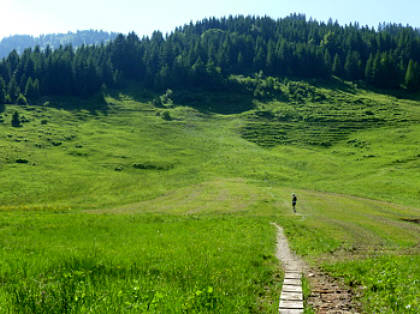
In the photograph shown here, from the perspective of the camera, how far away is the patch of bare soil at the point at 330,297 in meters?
9.29

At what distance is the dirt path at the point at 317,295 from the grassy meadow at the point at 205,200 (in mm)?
474

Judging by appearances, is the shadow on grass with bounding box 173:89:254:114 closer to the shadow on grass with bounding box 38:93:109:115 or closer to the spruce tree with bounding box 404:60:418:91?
the shadow on grass with bounding box 38:93:109:115

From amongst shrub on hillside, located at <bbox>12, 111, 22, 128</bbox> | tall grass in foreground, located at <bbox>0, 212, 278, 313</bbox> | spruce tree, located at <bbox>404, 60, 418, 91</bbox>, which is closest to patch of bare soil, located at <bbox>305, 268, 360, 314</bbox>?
tall grass in foreground, located at <bbox>0, 212, 278, 313</bbox>

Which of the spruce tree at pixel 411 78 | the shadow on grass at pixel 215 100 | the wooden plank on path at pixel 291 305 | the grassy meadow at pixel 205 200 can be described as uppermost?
the spruce tree at pixel 411 78

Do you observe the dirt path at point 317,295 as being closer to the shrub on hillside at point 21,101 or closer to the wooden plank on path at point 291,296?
the wooden plank on path at point 291,296

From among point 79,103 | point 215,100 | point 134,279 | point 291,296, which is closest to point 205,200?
point 291,296

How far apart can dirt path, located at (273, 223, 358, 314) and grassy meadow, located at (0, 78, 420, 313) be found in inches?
18.6

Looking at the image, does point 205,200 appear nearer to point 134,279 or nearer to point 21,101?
point 134,279

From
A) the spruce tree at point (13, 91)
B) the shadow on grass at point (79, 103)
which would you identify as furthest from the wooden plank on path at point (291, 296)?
the spruce tree at point (13, 91)

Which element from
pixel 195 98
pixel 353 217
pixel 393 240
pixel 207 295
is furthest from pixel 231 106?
pixel 207 295

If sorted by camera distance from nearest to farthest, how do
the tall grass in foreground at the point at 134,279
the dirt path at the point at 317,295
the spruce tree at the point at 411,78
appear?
the tall grass in foreground at the point at 134,279 → the dirt path at the point at 317,295 → the spruce tree at the point at 411,78

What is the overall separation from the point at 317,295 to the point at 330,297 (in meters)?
0.42

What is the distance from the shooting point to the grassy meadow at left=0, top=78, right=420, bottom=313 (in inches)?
362

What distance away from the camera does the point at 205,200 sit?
53.3m
